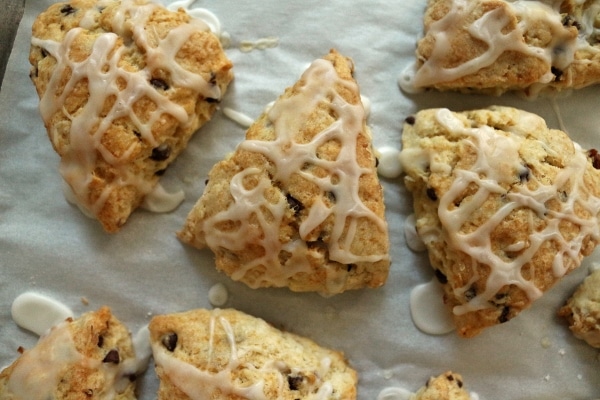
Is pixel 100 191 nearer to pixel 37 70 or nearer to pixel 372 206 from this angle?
pixel 37 70

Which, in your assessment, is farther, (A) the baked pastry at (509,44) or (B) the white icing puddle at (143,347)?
(B) the white icing puddle at (143,347)

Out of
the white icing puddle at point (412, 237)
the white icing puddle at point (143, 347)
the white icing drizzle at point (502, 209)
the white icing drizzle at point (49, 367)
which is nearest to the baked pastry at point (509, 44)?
the white icing drizzle at point (502, 209)

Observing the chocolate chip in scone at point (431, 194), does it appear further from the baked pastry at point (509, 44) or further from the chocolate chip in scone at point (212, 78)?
the chocolate chip in scone at point (212, 78)

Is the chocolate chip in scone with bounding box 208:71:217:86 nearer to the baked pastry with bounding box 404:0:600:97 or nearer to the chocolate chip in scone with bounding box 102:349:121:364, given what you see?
the baked pastry with bounding box 404:0:600:97

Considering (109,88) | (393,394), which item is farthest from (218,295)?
(109,88)

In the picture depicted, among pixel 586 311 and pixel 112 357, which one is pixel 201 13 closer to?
pixel 112 357

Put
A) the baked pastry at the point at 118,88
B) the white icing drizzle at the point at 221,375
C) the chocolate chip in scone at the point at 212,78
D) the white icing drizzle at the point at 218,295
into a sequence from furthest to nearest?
the white icing drizzle at the point at 218,295 → the chocolate chip in scone at the point at 212,78 → the baked pastry at the point at 118,88 → the white icing drizzle at the point at 221,375

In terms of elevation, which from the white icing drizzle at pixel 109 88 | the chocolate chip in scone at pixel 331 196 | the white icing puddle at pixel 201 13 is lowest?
the chocolate chip in scone at pixel 331 196

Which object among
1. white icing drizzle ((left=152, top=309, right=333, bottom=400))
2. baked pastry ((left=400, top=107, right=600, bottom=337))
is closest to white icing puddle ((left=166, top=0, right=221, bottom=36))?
baked pastry ((left=400, top=107, right=600, bottom=337))
